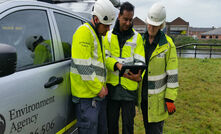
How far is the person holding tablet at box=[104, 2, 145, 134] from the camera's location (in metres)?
2.31

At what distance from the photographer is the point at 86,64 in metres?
1.93

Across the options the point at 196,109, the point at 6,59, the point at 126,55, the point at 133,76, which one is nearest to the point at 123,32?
the point at 126,55

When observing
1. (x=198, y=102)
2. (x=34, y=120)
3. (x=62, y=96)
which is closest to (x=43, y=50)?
(x=62, y=96)

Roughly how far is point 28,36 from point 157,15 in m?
1.39

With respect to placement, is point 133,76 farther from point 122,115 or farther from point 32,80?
point 32,80

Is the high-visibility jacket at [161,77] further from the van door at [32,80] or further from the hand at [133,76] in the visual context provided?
the van door at [32,80]

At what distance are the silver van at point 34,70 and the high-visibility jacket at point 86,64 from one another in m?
0.16

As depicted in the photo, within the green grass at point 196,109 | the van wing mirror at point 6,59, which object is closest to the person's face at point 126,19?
the green grass at point 196,109

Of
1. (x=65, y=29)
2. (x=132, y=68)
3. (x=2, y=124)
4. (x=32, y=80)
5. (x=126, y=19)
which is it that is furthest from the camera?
(x=65, y=29)

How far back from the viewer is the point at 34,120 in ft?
5.39

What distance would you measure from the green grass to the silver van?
3.58 ft

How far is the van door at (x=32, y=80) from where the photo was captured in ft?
4.73

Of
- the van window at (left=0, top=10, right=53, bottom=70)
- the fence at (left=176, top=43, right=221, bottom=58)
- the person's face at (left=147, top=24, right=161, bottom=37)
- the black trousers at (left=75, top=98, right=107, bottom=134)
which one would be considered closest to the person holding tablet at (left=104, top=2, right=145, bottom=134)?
the person's face at (left=147, top=24, right=161, bottom=37)

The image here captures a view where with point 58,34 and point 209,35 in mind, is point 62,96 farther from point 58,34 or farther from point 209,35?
point 209,35
